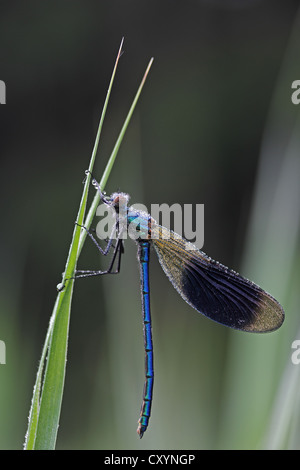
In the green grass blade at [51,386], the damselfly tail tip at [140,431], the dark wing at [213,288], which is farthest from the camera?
the dark wing at [213,288]

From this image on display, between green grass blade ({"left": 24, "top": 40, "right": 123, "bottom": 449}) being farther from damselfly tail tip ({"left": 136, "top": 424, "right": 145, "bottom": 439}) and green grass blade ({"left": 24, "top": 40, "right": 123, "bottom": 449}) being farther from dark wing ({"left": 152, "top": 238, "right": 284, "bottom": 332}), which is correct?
dark wing ({"left": 152, "top": 238, "right": 284, "bottom": 332})

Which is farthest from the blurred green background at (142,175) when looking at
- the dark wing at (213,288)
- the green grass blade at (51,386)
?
the green grass blade at (51,386)

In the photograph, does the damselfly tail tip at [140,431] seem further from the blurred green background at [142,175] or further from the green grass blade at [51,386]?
the green grass blade at [51,386]

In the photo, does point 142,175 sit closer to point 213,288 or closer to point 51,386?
point 213,288

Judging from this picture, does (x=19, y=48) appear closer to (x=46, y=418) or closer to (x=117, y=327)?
(x=117, y=327)

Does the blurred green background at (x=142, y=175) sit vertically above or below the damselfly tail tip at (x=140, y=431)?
above


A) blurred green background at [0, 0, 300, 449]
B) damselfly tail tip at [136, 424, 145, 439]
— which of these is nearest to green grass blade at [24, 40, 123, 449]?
damselfly tail tip at [136, 424, 145, 439]

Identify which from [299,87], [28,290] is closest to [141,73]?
[299,87]
